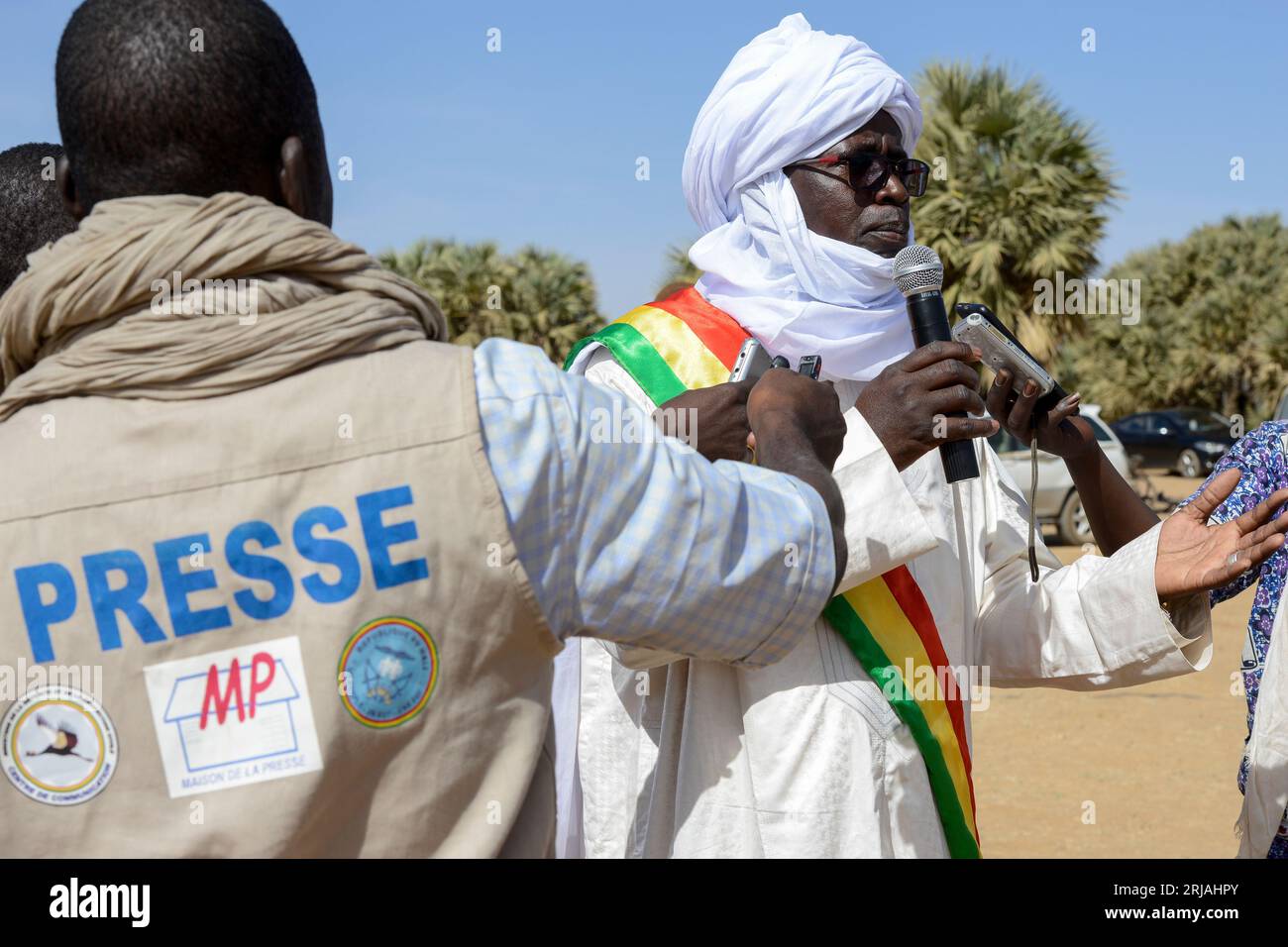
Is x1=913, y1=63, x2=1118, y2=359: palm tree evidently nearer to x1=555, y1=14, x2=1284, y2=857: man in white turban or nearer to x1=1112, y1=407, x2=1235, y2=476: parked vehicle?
x1=1112, y1=407, x2=1235, y2=476: parked vehicle

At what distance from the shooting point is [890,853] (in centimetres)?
243

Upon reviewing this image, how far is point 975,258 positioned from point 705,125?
16.5m

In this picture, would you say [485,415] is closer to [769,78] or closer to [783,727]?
[783,727]

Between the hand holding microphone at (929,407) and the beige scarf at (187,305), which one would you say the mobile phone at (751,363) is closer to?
the hand holding microphone at (929,407)

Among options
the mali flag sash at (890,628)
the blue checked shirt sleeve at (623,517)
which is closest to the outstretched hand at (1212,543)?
the mali flag sash at (890,628)

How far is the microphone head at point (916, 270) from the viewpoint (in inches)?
104

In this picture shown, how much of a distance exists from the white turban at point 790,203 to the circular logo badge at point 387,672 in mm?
1477

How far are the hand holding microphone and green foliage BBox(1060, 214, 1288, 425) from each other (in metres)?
33.3

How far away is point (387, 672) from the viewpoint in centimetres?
150

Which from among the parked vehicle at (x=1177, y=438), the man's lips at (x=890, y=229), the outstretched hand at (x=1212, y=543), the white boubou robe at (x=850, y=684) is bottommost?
the white boubou robe at (x=850, y=684)

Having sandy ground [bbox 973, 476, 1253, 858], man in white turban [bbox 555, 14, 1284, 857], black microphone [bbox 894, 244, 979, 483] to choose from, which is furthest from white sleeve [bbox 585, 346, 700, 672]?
sandy ground [bbox 973, 476, 1253, 858]

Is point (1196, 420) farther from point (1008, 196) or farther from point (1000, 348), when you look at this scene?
point (1000, 348)

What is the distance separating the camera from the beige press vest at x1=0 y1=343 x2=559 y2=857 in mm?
1475
